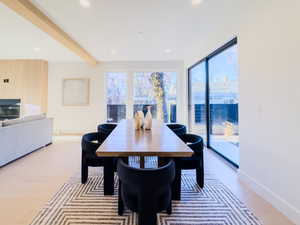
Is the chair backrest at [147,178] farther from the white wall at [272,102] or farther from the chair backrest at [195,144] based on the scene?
the white wall at [272,102]

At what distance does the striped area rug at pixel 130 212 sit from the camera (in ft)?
5.46

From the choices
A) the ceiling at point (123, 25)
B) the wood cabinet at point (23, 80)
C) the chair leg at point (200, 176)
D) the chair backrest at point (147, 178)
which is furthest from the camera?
the wood cabinet at point (23, 80)

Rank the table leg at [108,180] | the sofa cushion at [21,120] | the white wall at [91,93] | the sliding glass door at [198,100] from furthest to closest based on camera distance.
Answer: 1. the white wall at [91,93]
2. the sliding glass door at [198,100]
3. the sofa cushion at [21,120]
4. the table leg at [108,180]

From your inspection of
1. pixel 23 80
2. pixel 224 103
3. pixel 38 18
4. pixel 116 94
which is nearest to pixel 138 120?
Answer: pixel 224 103

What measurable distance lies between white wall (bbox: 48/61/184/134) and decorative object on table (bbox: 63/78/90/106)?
144 millimetres

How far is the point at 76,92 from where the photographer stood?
6145 mm

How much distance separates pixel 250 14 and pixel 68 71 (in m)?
5.77

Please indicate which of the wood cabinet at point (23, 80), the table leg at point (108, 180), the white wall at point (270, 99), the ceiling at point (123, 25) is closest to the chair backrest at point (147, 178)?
the table leg at point (108, 180)

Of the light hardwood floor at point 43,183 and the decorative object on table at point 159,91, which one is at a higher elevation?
the decorative object on table at point 159,91

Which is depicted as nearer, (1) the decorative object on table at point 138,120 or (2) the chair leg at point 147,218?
(2) the chair leg at point 147,218

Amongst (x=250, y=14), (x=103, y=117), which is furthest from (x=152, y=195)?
(x=103, y=117)

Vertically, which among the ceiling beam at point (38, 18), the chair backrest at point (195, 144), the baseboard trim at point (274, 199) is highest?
the ceiling beam at point (38, 18)

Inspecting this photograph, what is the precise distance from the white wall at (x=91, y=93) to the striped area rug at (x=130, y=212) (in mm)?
3976

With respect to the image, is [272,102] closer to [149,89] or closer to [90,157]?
[90,157]
